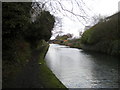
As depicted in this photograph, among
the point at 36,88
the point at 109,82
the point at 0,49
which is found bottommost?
the point at 109,82

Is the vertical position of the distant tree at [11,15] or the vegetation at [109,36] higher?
the distant tree at [11,15]

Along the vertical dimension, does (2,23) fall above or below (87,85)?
above

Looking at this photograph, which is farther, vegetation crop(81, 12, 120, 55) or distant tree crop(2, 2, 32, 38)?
vegetation crop(81, 12, 120, 55)

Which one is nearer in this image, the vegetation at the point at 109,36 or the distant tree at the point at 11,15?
the distant tree at the point at 11,15

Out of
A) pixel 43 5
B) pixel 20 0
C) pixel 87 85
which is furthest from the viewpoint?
pixel 87 85

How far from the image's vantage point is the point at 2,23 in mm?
6805

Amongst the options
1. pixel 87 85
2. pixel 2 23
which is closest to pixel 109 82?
pixel 87 85

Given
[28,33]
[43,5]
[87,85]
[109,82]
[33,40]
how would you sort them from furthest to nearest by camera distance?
[33,40] → [28,33] → [109,82] → [87,85] → [43,5]

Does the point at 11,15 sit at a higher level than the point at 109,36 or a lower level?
higher

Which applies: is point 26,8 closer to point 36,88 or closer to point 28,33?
point 36,88

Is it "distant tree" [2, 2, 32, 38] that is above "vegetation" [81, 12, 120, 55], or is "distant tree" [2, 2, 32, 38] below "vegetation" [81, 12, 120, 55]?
above

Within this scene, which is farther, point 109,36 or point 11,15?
point 109,36

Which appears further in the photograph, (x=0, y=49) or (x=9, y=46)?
(x=9, y=46)

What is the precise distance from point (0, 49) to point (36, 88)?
3.34 meters
